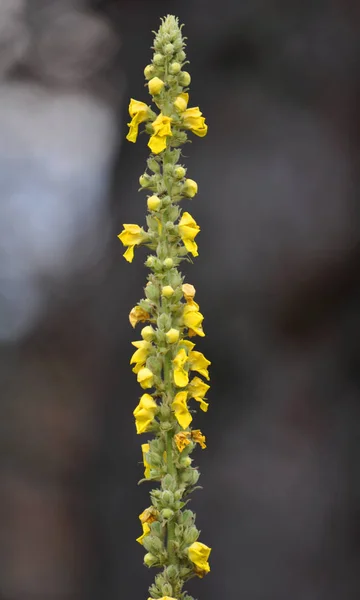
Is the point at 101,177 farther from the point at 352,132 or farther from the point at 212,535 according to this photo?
the point at 212,535

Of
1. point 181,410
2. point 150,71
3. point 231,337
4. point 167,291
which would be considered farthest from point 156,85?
point 231,337

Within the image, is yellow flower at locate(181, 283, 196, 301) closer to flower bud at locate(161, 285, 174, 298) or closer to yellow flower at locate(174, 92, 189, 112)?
flower bud at locate(161, 285, 174, 298)

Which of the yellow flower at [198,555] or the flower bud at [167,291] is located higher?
the flower bud at [167,291]


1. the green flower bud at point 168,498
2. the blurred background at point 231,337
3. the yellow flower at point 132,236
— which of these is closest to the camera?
the green flower bud at point 168,498

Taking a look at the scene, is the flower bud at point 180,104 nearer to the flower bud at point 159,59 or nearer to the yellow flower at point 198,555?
the flower bud at point 159,59

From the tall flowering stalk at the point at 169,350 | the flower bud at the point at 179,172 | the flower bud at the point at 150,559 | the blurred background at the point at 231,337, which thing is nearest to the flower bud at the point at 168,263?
the tall flowering stalk at the point at 169,350
